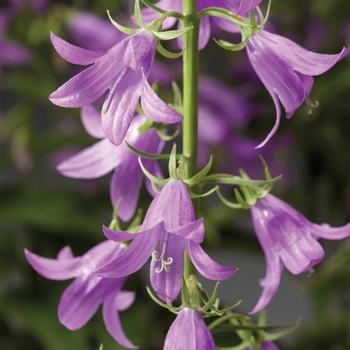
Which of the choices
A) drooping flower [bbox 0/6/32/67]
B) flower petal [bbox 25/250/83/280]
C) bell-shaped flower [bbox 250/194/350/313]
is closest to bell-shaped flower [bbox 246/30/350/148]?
bell-shaped flower [bbox 250/194/350/313]

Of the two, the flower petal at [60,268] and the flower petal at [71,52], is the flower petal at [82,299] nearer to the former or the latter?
the flower petal at [60,268]

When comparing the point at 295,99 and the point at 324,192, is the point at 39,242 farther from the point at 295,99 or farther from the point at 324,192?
the point at 295,99

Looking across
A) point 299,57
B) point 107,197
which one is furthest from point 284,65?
point 107,197

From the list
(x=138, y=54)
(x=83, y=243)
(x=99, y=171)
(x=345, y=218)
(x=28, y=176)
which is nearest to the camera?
(x=138, y=54)

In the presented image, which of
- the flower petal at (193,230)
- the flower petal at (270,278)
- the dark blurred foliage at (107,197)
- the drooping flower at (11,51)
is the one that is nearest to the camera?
the flower petal at (193,230)

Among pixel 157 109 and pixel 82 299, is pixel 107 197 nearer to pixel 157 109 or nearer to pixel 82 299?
pixel 82 299

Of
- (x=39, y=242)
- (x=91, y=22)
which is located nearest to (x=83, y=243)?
(x=39, y=242)

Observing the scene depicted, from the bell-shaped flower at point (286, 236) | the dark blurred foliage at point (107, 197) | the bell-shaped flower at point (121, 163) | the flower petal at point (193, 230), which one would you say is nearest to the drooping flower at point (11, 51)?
the dark blurred foliage at point (107, 197)
